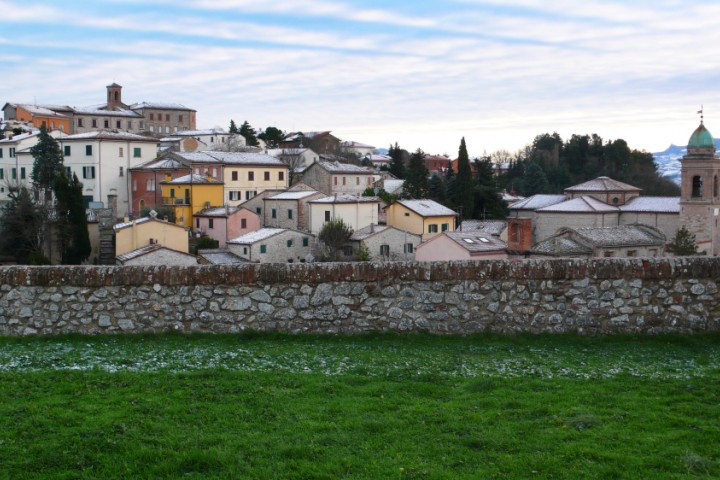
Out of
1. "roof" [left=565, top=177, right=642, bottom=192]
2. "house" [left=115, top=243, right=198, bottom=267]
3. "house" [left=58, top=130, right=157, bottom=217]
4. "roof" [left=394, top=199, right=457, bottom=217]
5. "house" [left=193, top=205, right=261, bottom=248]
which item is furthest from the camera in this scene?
"roof" [left=565, top=177, right=642, bottom=192]

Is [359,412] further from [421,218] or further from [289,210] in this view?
[289,210]

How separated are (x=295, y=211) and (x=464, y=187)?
19.3 meters

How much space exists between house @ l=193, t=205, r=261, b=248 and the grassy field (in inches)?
2177

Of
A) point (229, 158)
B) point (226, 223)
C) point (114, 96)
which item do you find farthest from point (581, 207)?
point (114, 96)

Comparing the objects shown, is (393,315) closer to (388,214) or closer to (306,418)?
(306,418)

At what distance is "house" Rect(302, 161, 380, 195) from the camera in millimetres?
85312

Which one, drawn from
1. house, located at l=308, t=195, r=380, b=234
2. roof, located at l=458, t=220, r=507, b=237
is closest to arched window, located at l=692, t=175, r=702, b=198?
roof, located at l=458, t=220, r=507, b=237

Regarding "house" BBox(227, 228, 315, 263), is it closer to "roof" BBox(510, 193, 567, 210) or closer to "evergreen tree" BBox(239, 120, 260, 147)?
"roof" BBox(510, 193, 567, 210)

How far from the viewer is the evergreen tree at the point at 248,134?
362 feet

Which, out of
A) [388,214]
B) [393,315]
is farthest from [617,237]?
[393,315]

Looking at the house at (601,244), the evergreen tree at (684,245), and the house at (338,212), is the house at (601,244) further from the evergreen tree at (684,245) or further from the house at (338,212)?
the house at (338,212)

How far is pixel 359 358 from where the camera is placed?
8523 millimetres

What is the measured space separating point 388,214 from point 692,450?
6647 centimetres

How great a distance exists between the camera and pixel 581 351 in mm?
9086
